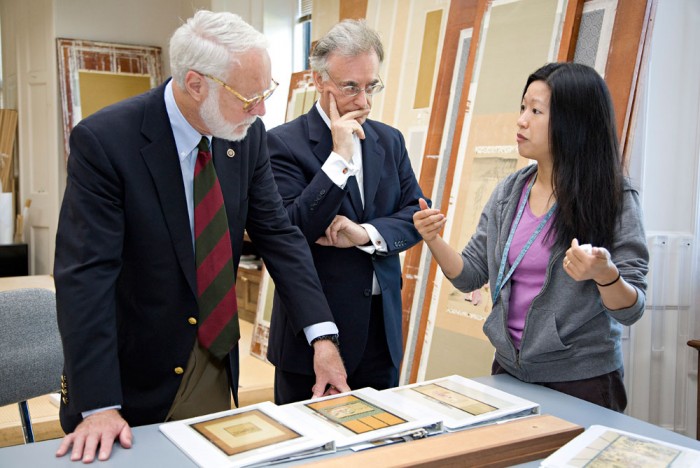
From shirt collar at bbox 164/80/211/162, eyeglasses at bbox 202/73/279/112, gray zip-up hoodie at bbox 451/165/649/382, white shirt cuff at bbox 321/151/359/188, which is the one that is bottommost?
gray zip-up hoodie at bbox 451/165/649/382

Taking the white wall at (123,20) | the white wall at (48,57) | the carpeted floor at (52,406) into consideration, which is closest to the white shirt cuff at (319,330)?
the carpeted floor at (52,406)

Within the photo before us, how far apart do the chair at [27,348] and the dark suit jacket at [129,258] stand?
1.86 ft

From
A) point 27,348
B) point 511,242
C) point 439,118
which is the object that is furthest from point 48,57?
point 511,242

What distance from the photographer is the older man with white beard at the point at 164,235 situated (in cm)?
150

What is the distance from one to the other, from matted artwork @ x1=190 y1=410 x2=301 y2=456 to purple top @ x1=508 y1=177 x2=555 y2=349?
2.27 feet

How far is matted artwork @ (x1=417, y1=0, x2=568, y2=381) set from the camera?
9.58ft

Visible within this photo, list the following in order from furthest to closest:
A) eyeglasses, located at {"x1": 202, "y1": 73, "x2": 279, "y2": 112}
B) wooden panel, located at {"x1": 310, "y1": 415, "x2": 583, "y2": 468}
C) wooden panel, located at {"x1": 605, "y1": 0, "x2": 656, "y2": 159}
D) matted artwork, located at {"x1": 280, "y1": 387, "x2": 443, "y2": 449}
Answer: wooden panel, located at {"x1": 605, "y1": 0, "x2": 656, "y2": 159} < eyeglasses, located at {"x1": 202, "y1": 73, "x2": 279, "y2": 112} < matted artwork, located at {"x1": 280, "y1": 387, "x2": 443, "y2": 449} < wooden panel, located at {"x1": 310, "y1": 415, "x2": 583, "y2": 468}

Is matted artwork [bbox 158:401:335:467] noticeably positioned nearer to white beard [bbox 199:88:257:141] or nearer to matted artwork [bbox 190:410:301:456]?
matted artwork [bbox 190:410:301:456]

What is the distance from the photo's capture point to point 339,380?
1.75 m

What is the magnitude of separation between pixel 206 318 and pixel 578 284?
0.89 m

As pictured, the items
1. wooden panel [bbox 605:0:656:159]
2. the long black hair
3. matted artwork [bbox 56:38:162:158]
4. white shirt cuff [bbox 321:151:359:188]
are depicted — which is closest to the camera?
the long black hair

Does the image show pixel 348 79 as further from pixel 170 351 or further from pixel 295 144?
pixel 170 351

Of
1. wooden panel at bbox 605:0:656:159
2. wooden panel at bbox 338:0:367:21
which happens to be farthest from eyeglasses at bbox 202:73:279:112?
wooden panel at bbox 338:0:367:21

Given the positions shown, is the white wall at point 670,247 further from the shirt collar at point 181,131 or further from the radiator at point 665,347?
the shirt collar at point 181,131
